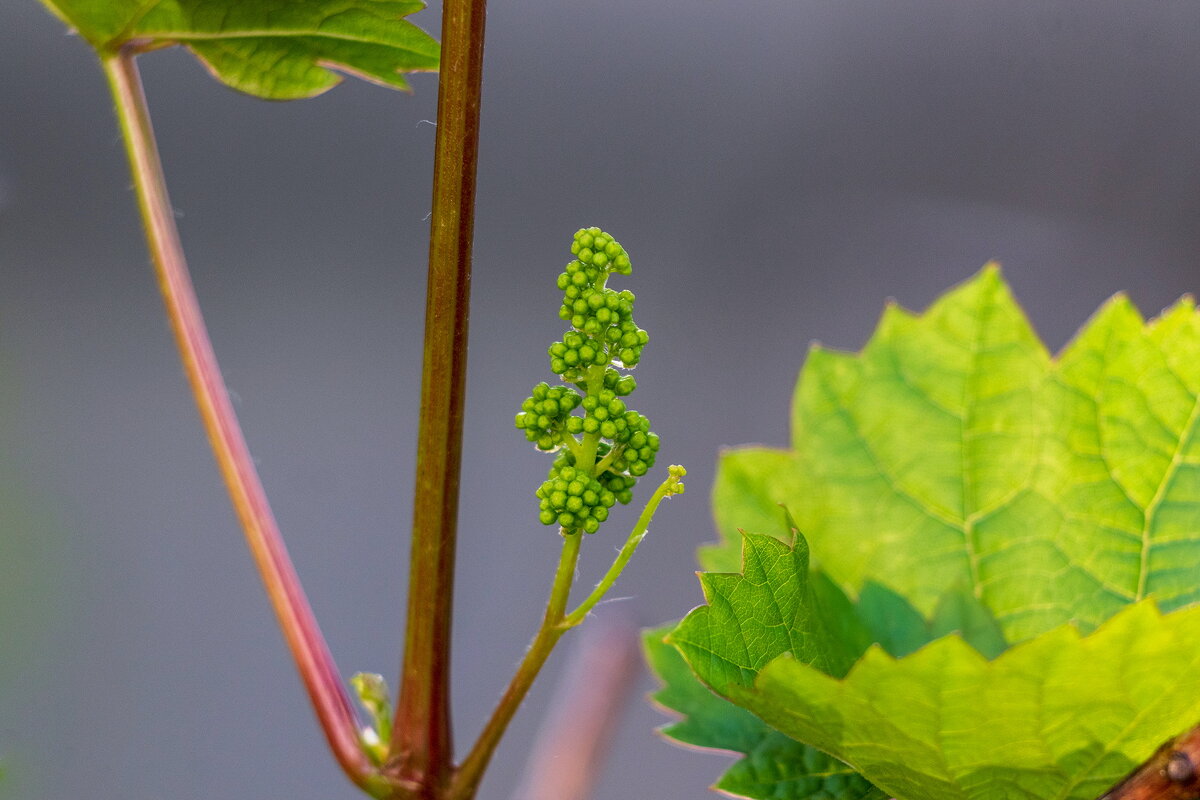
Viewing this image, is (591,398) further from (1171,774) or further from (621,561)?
(1171,774)

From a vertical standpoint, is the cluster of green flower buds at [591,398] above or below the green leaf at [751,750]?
above

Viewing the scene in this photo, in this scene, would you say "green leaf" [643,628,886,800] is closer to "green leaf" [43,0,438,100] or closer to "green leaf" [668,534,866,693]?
"green leaf" [668,534,866,693]

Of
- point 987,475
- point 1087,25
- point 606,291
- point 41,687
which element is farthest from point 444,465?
point 1087,25

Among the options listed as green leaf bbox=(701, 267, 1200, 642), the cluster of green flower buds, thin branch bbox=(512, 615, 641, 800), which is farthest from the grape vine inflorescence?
thin branch bbox=(512, 615, 641, 800)

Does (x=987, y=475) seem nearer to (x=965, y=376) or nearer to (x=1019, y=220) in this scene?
(x=965, y=376)

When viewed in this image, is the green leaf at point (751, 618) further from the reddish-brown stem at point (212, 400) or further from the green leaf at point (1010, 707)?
the reddish-brown stem at point (212, 400)

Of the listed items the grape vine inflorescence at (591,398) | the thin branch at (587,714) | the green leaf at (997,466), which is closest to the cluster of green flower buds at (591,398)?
the grape vine inflorescence at (591,398)

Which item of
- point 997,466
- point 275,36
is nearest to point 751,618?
point 997,466
